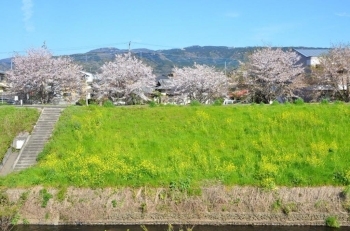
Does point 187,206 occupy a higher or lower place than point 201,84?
lower

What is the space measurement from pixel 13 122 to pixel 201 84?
21.2m

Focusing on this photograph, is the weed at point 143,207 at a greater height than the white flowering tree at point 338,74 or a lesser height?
lesser

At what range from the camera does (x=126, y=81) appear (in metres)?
40.9

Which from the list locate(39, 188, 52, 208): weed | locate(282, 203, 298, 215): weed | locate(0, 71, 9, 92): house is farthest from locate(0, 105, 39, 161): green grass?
locate(0, 71, 9, 92): house

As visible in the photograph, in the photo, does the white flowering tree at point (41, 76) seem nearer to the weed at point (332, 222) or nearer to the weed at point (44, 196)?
the weed at point (44, 196)

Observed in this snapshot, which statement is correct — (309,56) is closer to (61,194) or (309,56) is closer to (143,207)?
(143,207)

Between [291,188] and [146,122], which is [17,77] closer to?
[146,122]

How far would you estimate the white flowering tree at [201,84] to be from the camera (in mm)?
43656

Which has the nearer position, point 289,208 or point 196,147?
point 289,208

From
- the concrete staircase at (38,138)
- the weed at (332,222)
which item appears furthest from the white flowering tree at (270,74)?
the weed at (332,222)

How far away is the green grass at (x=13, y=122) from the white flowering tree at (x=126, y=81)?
13.1 meters

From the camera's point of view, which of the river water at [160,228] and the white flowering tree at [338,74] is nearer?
the river water at [160,228]

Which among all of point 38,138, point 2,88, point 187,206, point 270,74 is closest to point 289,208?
point 187,206

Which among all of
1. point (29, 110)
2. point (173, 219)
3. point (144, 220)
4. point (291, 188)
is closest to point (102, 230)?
point (144, 220)
